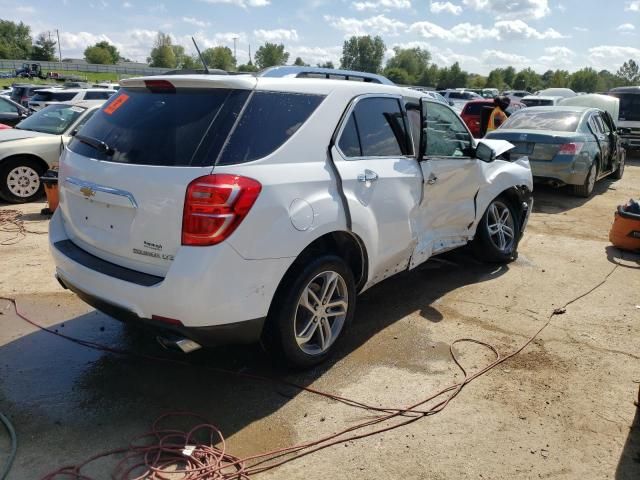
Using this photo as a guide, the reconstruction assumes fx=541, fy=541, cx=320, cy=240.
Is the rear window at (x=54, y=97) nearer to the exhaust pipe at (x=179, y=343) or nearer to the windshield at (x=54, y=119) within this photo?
the windshield at (x=54, y=119)

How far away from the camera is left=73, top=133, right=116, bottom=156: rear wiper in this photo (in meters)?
3.21

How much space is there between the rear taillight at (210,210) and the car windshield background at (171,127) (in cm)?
15

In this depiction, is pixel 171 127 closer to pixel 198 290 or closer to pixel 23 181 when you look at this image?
pixel 198 290

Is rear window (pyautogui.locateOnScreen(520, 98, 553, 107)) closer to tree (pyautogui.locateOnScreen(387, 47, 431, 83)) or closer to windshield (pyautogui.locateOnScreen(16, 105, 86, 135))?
windshield (pyautogui.locateOnScreen(16, 105, 86, 135))

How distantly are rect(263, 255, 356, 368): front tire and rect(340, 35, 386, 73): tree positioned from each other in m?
119

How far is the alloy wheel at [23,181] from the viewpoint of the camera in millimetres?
8391

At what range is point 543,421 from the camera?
3105 mm

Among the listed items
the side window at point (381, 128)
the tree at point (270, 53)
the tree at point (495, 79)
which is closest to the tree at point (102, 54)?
the tree at point (270, 53)

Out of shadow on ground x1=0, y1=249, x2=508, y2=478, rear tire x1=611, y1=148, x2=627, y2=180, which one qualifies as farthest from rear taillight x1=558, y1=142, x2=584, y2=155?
shadow on ground x1=0, y1=249, x2=508, y2=478

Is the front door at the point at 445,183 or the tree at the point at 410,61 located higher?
the tree at the point at 410,61

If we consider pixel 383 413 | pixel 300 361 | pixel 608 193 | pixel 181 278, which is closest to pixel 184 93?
pixel 181 278

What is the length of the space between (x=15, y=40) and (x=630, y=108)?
450 ft

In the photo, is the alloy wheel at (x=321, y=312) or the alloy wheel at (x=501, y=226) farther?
the alloy wheel at (x=501, y=226)

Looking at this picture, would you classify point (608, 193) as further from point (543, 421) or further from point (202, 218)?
point (202, 218)
